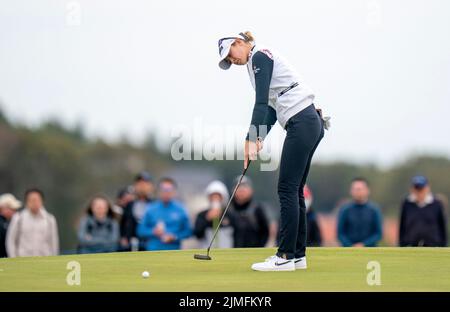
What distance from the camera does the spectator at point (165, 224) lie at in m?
15.8

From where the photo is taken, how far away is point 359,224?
16078 millimetres

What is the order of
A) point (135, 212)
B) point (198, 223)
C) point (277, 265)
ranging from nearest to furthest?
point (277, 265) → point (198, 223) → point (135, 212)

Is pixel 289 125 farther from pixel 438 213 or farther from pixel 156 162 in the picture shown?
pixel 156 162

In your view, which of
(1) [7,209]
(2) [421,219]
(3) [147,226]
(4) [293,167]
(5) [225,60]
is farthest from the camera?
(1) [7,209]

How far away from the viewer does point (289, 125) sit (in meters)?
10.5

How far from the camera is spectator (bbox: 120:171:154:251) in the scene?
57.3ft

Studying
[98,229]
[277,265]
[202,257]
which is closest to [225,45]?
[277,265]

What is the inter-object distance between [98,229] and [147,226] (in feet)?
3.97

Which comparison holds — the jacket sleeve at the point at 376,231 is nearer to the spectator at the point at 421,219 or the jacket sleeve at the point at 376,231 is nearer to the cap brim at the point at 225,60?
the spectator at the point at 421,219

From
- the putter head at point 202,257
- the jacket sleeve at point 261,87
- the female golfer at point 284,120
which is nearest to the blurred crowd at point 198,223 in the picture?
the putter head at point 202,257

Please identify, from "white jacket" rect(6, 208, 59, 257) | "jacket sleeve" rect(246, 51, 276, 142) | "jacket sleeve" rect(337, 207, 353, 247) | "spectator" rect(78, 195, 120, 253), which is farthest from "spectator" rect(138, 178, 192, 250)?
"jacket sleeve" rect(246, 51, 276, 142)

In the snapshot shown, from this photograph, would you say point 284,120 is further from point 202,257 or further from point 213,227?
point 213,227
